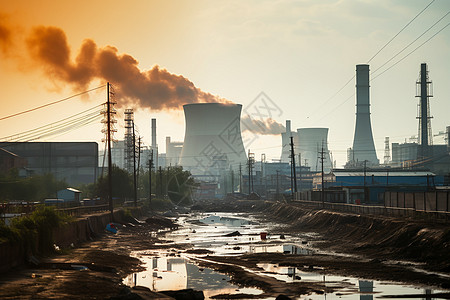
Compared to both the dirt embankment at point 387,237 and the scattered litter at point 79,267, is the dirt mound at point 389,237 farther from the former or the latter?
the scattered litter at point 79,267

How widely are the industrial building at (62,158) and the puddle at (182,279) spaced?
82947 mm

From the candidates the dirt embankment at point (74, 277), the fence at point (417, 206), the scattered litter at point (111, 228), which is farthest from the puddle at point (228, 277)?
the scattered litter at point (111, 228)

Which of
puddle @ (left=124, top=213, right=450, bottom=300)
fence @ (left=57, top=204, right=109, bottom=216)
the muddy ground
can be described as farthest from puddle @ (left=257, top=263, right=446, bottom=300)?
fence @ (left=57, top=204, right=109, bottom=216)

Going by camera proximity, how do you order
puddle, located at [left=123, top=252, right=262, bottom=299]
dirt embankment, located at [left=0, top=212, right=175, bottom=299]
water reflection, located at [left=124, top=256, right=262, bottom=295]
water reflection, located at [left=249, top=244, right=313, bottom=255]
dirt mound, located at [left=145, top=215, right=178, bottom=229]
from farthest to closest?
dirt mound, located at [left=145, top=215, right=178, bottom=229]
water reflection, located at [left=249, top=244, right=313, bottom=255]
water reflection, located at [left=124, top=256, right=262, bottom=295]
puddle, located at [left=123, top=252, right=262, bottom=299]
dirt embankment, located at [left=0, top=212, right=175, bottom=299]

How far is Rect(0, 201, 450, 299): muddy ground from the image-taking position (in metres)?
18.1

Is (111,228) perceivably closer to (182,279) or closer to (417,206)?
(417,206)

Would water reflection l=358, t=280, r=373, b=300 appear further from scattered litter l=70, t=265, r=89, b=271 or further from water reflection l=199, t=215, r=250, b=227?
water reflection l=199, t=215, r=250, b=227

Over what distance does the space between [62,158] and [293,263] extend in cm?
8963

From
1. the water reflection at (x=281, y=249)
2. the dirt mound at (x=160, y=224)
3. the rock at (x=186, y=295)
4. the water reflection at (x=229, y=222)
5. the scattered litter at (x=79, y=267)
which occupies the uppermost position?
the scattered litter at (x=79, y=267)

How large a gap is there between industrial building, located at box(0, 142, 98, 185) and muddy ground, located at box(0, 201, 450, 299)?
2768 inches

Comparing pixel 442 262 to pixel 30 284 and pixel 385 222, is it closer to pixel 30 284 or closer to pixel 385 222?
pixel 385 222

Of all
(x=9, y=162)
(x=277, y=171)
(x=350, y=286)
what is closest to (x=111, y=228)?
(x=350, y=286)

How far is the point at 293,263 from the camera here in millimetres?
27266

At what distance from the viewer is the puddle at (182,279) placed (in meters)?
20.8
